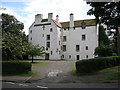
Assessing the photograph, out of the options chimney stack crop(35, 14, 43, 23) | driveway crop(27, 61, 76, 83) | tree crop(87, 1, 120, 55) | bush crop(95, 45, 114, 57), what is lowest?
driveway crop(27, 61, 76, 83)

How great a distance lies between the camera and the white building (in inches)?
1838

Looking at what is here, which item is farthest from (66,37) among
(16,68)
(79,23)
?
(16,68)

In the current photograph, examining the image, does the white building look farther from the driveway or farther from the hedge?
the hedge

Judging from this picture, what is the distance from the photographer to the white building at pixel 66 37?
153 feet

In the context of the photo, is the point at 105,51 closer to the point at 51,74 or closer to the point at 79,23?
Result: the point at 79,23

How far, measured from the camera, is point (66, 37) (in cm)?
5041

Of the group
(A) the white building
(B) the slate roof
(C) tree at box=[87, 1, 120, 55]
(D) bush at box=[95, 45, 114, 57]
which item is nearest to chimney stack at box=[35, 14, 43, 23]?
(A) the white building

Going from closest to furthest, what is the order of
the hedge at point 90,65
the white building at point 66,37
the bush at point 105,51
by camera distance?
1. the hedge at point 90,65
2. the bush at point 105,51
3. the white building at point 66,37

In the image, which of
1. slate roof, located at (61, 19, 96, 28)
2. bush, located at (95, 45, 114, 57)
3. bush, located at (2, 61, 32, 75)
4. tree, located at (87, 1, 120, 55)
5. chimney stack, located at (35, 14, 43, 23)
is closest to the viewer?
tree, located at (87, 1, 120, 55)

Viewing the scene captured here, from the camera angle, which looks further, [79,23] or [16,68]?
[79,23]

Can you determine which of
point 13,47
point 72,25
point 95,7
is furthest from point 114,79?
point 72,25

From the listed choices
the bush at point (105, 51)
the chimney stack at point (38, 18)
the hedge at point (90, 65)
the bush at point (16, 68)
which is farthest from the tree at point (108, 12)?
the chimney stack at point (38, 18)

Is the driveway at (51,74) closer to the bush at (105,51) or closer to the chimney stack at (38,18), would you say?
the bush at (105,51)

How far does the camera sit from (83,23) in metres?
48.2
